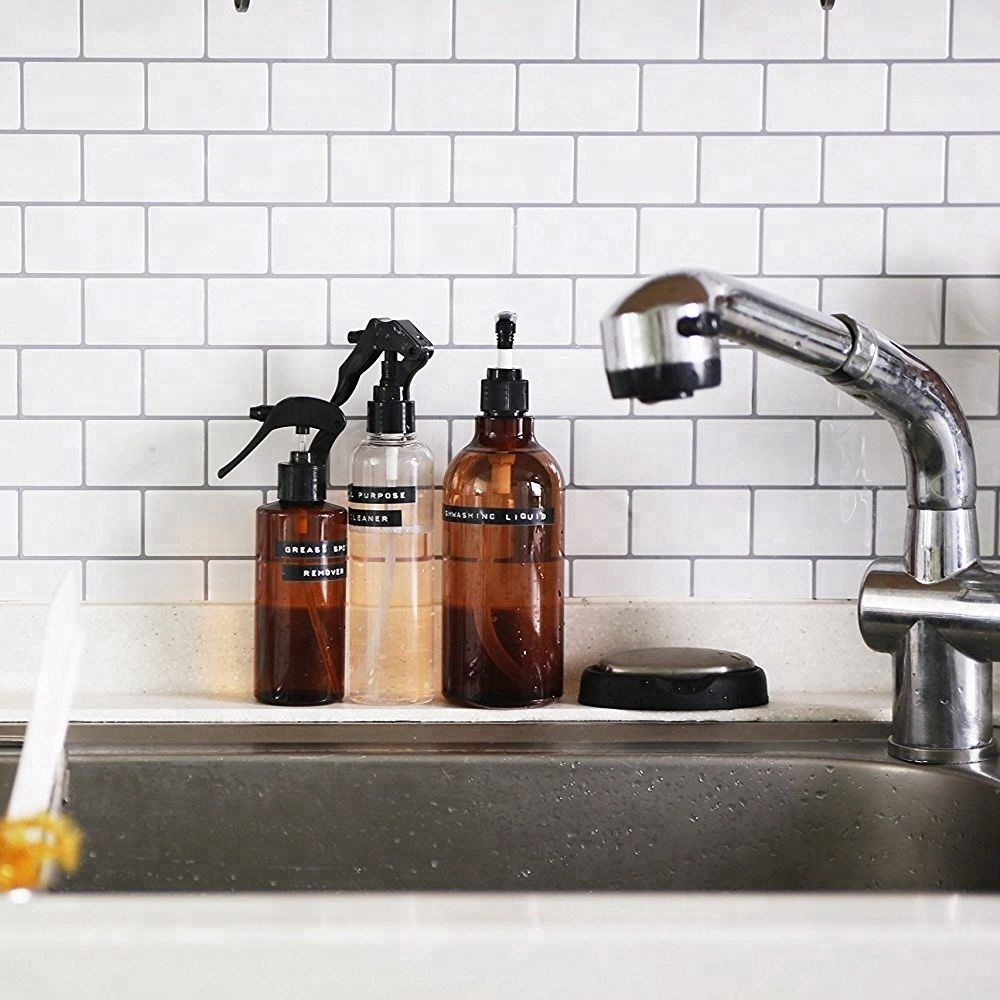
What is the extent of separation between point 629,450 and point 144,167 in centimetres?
48

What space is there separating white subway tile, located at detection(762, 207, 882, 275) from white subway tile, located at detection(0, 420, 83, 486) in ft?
2.01

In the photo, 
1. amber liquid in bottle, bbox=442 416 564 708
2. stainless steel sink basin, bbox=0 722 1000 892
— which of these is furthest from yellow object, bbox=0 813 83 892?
amber liquid in bottle, bbox=442 416 564 708

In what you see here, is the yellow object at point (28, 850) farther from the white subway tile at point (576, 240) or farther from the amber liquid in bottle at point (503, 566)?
the white subway tile at point (576, 240)

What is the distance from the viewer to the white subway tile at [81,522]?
114 centimetres

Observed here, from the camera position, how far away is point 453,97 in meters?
1.13

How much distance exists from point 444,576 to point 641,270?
0.31 metres

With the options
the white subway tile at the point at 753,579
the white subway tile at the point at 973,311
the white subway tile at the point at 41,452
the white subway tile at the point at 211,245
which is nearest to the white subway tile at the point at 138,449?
the white subway tile at the point at 41,452

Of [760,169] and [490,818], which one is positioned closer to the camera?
[490,818]

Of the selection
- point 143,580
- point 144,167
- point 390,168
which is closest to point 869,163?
point 390,168

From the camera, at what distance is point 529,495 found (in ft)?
3.44

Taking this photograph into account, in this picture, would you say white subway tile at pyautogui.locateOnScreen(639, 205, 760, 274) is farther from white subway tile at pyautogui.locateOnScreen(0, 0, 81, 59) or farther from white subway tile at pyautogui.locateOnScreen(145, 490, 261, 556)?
white subway tile at pyautogui.locateOnScreen(0, 0, 81, 59)

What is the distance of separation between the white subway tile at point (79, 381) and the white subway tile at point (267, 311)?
0.26 feet

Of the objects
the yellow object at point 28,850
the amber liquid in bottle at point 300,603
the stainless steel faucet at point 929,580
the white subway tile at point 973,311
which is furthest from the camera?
the white subway tile at point 973,311

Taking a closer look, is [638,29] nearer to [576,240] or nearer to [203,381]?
[576,240]
